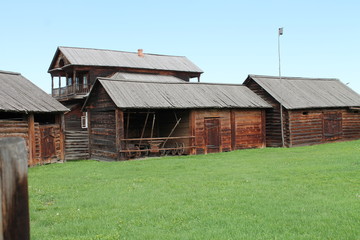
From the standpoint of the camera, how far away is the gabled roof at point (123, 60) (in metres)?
41.8

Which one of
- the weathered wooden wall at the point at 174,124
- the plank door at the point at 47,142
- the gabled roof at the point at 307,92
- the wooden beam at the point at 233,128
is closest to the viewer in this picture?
the plank door at the point at 47,142

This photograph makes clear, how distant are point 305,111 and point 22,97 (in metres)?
19.5

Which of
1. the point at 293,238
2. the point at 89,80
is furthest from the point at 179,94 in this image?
the point at 293,238

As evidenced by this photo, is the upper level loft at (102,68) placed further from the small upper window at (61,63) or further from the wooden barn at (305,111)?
the wooden barn at (305,111)

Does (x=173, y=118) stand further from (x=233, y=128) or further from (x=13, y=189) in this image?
(x=13, y=189)

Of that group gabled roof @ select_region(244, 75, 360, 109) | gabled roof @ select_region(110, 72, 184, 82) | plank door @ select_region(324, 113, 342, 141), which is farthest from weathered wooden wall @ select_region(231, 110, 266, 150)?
gabled roof @ select_region(110, 72, 184, 82)

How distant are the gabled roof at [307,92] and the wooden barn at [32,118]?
49.9ft

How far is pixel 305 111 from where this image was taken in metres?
30.1

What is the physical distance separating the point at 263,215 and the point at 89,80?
3547 centimetres

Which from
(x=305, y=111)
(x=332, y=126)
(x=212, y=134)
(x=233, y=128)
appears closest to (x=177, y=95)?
(x=212, y=134)

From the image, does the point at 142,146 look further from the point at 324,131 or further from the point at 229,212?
the point at 229,212

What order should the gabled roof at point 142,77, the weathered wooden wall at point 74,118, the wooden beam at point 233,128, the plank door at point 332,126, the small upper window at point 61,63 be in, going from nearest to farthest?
1. the wooden beam at point 233,128
2. the plank door at point 332,126
3. the weathered wooden wall at point 74,118
4. the gabled roof at point 142,77
5. the small upper window at point 61,63

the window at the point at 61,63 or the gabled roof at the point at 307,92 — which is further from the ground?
the window at the point at 61,63

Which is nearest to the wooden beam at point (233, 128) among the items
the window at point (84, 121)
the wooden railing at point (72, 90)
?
the window at point (84, 121)
